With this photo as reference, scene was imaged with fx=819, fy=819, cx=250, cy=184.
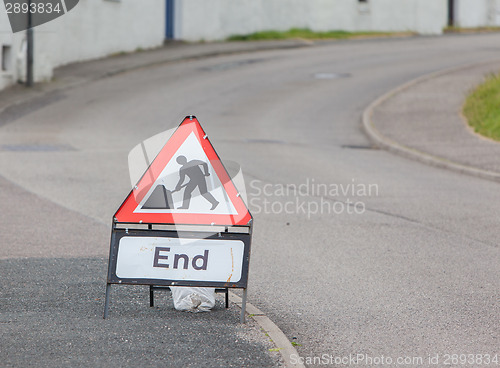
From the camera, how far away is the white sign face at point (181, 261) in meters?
6.01

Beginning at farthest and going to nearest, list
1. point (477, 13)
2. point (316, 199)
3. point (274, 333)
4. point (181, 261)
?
point (477, 13) → point (316, 199) → point (181, 261) → point (274, 333)

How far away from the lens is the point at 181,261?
603 cm

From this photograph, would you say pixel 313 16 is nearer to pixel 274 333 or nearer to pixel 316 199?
pixel 316 199

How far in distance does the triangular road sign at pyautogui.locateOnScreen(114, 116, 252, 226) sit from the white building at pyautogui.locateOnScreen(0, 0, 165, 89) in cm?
1777

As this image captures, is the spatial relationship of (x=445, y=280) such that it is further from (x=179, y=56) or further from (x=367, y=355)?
(x=179, y=56)

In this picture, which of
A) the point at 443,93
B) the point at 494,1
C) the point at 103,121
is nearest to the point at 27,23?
the point at 103,121

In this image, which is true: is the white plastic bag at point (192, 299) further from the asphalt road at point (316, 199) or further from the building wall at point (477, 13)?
the building wall at point (477, 13)

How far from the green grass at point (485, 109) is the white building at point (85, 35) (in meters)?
12.7

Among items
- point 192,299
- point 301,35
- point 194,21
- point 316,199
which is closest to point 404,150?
point 316,199

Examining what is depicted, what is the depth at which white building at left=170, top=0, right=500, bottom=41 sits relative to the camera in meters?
37.0

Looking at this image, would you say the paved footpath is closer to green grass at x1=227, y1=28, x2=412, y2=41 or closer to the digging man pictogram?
the digging man pictogram

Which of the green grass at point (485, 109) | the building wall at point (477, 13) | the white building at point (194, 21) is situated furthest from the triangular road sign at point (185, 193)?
the building wall at point (477, 13)

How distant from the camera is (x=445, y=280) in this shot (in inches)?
294

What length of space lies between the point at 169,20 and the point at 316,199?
26.4 meters
